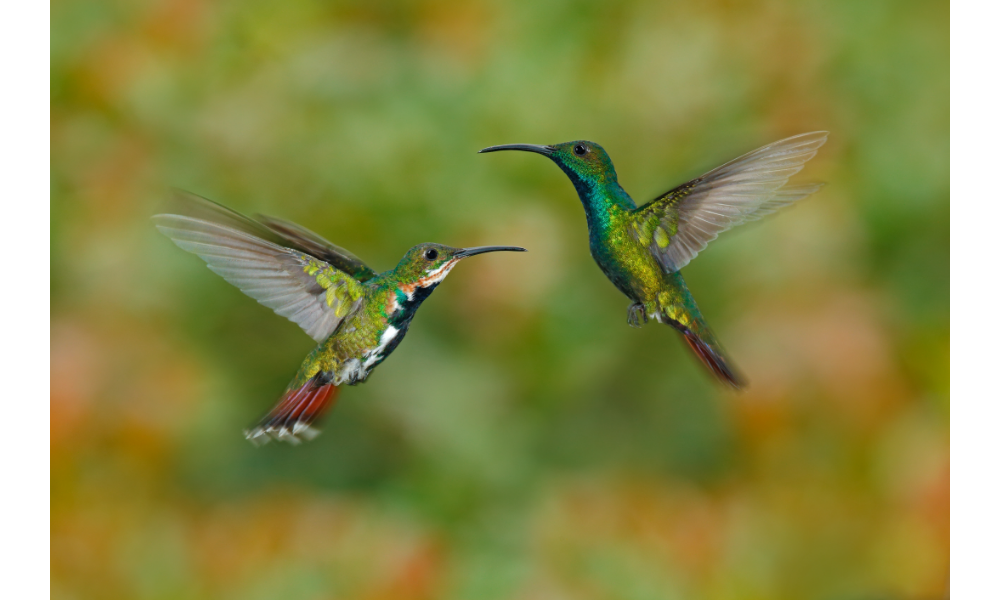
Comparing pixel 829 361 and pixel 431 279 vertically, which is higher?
pixel 829 361

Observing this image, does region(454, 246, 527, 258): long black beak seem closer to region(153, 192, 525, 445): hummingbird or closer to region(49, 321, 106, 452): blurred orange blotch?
region(153, 192, 525, 445): hummingbird

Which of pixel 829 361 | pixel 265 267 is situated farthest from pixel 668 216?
pixel 829 361

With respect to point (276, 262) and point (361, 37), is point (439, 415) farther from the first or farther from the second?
point (276, 262)

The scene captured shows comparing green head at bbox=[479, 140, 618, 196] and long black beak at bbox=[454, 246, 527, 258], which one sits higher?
green head at bbox=[479, 140, 618, 196]

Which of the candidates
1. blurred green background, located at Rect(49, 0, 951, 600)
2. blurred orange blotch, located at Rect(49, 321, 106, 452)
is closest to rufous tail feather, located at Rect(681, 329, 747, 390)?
blurred green background, located at Rect(49, 0, 951, 600)

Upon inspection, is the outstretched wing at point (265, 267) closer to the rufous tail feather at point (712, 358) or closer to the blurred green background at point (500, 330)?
the rufous tail feather at point (712, 358)

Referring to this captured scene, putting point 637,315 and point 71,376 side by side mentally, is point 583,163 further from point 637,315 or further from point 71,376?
point 71,376
